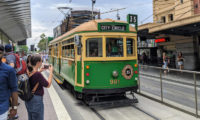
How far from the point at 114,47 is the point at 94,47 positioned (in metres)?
0.68

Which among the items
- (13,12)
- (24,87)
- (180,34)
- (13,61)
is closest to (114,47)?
(13,61)

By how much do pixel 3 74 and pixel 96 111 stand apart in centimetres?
406

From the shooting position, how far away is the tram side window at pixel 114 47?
6.27 metres

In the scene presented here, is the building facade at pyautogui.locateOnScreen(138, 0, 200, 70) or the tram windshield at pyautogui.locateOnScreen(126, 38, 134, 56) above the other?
the building facade at pyautogui.locateOnScreen(138, 0, 200, 70)

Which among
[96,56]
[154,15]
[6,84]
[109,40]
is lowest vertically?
[6,84]

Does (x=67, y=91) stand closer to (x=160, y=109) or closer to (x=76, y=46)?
(x=76, y=46)

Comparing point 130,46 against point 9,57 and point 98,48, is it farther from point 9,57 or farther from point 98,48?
point 9,57

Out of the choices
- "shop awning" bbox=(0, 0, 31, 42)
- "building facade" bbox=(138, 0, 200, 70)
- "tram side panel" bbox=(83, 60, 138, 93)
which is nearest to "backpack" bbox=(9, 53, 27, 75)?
"tram side panel" bbox=(83, 60, 138, 93)

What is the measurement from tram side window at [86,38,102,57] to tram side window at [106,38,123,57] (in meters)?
0.27

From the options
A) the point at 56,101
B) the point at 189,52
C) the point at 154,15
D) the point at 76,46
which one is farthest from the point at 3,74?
the point at 154,15

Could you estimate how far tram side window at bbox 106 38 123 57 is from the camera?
6270 millimetres

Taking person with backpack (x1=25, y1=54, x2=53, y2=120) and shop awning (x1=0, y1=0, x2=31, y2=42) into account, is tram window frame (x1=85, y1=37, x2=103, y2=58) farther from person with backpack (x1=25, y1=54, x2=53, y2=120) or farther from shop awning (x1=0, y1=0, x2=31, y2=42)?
shop awning (x1=0, y1=0, x2=31, y2=42)

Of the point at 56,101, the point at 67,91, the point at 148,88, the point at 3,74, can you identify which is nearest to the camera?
the point at 3,74

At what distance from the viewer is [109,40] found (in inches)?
248
